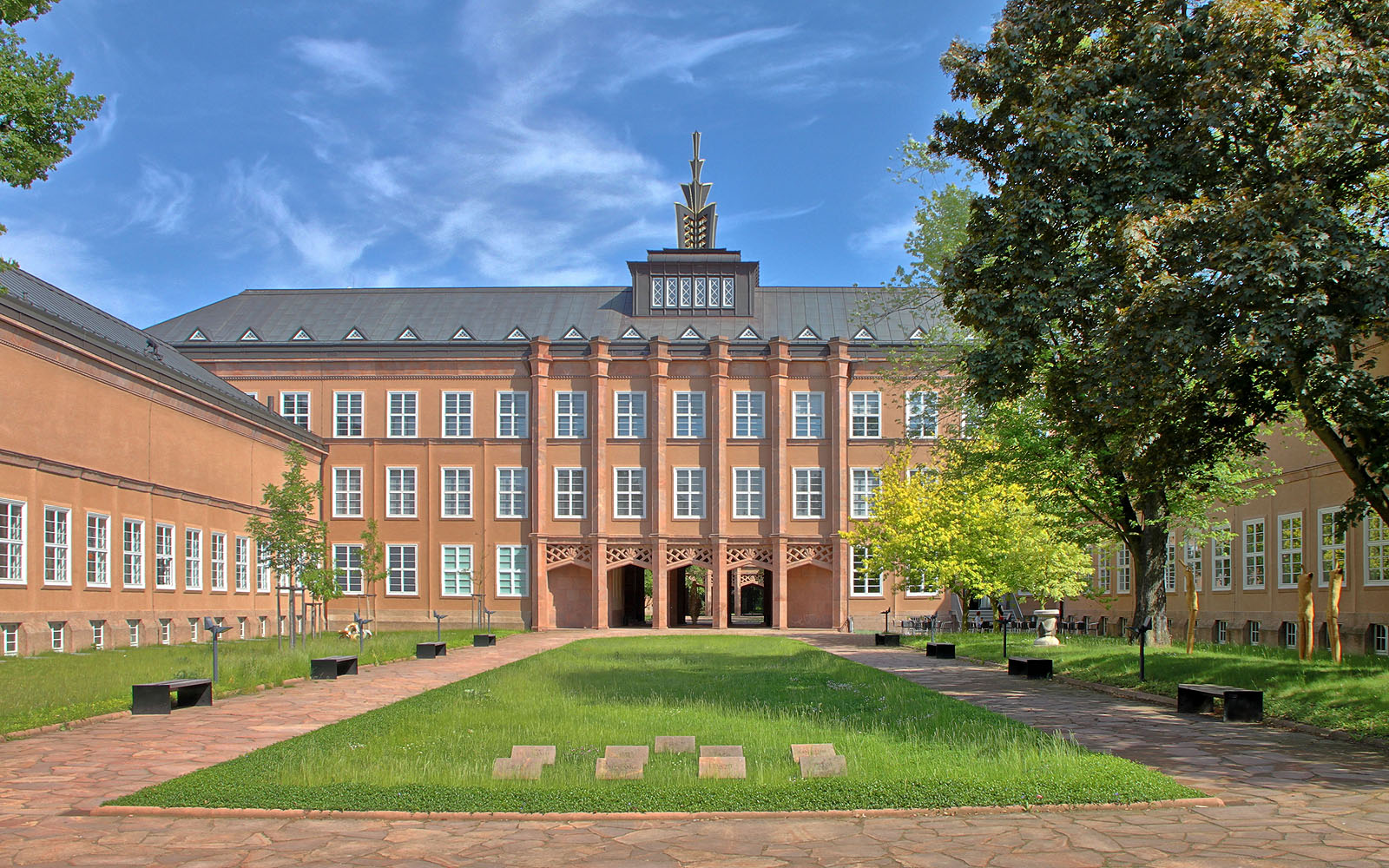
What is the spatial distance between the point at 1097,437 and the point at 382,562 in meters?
39.8

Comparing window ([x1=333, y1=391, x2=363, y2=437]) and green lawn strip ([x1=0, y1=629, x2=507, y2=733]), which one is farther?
window ([x1=333, y1=391, x2=363, y2=437])

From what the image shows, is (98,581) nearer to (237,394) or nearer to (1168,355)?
(237,394)

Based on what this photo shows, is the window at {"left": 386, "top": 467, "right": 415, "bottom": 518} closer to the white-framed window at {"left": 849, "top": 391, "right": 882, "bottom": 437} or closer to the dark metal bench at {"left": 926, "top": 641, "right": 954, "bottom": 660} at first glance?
the white-framed window at {"left": 849, "top": 391, "right": 882, "bottom": 437}

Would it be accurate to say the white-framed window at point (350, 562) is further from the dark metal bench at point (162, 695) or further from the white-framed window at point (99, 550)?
the dark metal bench at point (162, 695)

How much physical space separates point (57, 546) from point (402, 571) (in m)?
22.9

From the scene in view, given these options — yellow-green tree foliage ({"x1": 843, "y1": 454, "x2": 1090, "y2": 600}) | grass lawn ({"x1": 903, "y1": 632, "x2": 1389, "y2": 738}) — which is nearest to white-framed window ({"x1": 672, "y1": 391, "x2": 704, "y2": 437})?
yellow-green tree foliage ({"x1": 843, "y1": 454, "x2": 1090, "y2": 600})

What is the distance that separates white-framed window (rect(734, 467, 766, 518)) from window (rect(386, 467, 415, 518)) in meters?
13.9

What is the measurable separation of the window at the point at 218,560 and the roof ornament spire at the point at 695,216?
26.6 meters

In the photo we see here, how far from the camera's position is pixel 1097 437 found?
1755cm

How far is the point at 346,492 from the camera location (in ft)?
173

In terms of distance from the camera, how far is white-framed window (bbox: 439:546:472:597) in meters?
51.9

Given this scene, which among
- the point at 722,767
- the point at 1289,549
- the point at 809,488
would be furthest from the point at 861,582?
the point at 722,767

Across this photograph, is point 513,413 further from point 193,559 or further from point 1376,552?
point 1376,552

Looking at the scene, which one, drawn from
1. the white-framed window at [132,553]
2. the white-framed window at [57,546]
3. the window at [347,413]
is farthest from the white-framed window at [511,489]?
the white-framed window at [57,546]
